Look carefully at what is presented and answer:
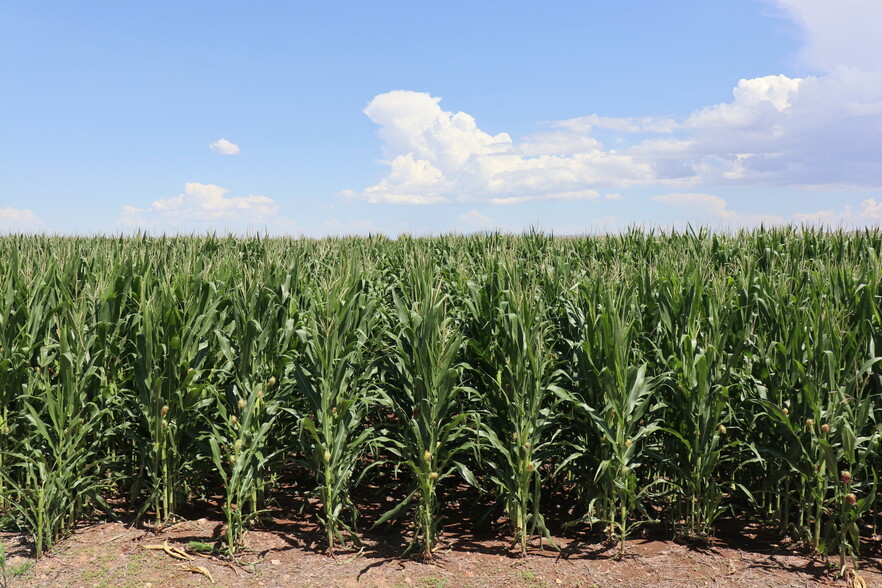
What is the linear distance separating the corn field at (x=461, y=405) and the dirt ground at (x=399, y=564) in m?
0.14

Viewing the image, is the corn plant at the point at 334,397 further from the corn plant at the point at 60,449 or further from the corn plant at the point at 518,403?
the corn plant at the point at 60,449

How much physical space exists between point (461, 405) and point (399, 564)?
3.64 ft

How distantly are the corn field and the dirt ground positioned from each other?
0.45 ft

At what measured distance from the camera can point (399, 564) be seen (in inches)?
166

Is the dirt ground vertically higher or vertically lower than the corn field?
lower

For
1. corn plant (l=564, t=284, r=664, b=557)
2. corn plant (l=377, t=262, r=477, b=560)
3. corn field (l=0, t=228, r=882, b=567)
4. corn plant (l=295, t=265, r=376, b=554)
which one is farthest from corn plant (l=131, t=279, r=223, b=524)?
corn plant (l=564, t=284, r=664, b=557)

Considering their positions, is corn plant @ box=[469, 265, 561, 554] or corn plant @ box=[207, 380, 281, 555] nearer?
corn plant @ box=[469, 265, 561, 554]

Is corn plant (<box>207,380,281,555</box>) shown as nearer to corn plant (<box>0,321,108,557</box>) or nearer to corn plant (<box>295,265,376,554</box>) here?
corn plant (<box>295,265,376,554</box>)

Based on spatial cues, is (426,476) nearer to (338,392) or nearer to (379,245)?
(338,392)

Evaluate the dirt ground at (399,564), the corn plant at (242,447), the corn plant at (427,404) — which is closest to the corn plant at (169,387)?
the corn plant at (242,447)

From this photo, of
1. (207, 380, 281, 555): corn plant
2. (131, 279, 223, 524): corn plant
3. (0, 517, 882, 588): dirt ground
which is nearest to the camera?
(0, 517, 882, 588): dirt ground

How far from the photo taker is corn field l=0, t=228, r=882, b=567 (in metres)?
4.19

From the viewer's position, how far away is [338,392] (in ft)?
13.9

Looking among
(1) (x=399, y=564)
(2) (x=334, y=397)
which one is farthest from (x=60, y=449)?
(1) (x=399, y=564)
